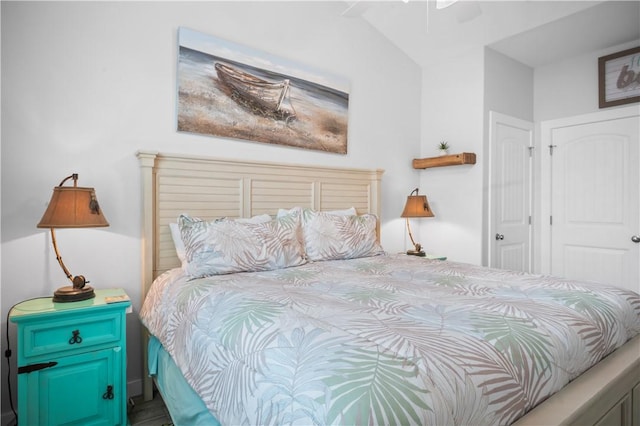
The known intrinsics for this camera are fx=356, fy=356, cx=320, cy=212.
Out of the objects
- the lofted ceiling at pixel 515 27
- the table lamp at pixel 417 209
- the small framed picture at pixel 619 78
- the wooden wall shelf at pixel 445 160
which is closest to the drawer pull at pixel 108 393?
the table lamp at pixel 417 209

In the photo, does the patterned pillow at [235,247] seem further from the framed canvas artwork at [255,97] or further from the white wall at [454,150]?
the white wall at [454,150]

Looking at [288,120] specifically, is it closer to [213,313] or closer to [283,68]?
[283,68]

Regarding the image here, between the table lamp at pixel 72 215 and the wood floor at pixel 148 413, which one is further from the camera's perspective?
the wood floor at pixel 148 413

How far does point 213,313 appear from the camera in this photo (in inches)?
55.2

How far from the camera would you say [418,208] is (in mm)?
3420

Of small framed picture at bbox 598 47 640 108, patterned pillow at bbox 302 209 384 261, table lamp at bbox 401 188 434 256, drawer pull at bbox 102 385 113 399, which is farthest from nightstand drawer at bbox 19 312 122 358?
small framed picture at bbox 598 47 640 108

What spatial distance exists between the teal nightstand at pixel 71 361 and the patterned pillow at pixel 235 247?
433 mm

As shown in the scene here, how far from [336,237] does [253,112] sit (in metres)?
1.17

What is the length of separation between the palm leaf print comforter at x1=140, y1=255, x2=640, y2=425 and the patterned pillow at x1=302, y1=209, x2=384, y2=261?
620mm

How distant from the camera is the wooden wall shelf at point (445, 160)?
335 centimetres

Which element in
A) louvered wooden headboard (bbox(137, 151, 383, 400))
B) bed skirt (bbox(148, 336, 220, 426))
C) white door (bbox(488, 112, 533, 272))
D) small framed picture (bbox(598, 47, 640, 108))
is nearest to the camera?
bed skirt (bbox(148, 336, 220, 426))

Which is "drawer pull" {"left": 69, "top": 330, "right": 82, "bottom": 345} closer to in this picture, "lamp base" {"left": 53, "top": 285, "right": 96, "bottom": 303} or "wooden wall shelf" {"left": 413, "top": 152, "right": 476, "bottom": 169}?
"lamp base" {"left": 53, "top": 285, "right": 96, "bottom": 303}

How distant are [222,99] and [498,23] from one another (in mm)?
2488

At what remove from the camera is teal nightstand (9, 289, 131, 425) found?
161 centimetres
